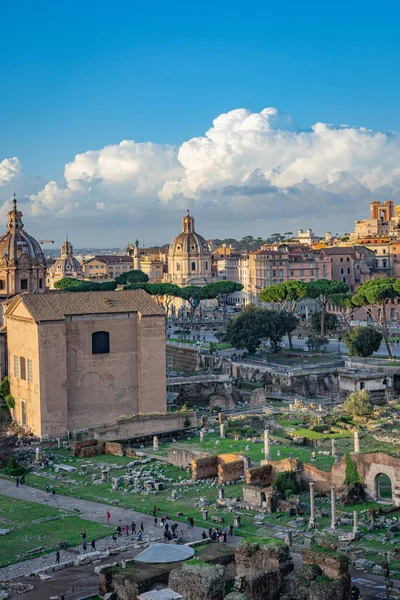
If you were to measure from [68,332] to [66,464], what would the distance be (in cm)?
877

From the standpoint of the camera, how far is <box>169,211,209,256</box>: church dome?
123500mm

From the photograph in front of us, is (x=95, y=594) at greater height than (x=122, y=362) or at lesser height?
lesser

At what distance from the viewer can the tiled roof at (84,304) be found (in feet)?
147

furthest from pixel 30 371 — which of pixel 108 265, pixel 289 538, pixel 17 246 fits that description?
pixel 108 265

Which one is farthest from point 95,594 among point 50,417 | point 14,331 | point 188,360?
point 188,360

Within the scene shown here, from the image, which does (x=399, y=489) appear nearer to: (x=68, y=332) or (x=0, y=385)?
(x=68, y=332)

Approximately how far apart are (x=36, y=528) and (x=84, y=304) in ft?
61.5

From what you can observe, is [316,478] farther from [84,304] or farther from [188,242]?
[188,242]

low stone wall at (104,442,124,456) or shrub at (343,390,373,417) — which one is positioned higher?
shrub at (343,390,373,417)

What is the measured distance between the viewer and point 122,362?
4659 centimetres

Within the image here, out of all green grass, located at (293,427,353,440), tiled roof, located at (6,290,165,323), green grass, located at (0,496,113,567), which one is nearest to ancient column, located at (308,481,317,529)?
green grass, located at (0,496,113,567)

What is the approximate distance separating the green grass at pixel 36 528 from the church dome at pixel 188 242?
304 ft

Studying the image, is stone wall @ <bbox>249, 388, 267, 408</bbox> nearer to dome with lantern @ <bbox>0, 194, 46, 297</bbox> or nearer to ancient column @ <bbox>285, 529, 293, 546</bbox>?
dome with lantern @ <bbox>0, 194, 46, 297</bbox>

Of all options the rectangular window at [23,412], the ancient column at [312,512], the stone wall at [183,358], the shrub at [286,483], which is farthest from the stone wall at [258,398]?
the ancient column at [312,512]
